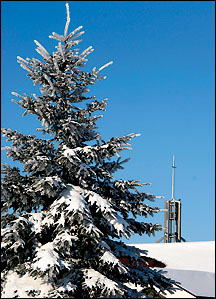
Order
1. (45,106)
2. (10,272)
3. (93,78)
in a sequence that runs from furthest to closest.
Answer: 1. (93,78)
2. (45,106)
3. (10,272)

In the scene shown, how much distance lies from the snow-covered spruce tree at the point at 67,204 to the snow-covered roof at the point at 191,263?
7976 mm

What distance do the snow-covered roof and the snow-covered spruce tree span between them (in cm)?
798

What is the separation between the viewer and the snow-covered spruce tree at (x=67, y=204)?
11031mm

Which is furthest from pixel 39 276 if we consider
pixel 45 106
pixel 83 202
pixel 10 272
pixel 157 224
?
pixel 45 106

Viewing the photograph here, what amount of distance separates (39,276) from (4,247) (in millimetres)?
1246

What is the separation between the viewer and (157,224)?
1312cm

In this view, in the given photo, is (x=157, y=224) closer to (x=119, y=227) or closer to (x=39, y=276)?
(x=119, y=227)

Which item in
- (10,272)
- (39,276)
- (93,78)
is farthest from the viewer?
(93,78)

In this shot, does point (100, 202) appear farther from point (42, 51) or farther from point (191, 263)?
point (191, 263)

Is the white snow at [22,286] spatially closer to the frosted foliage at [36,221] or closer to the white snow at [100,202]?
the frosted foliage at [36,221]

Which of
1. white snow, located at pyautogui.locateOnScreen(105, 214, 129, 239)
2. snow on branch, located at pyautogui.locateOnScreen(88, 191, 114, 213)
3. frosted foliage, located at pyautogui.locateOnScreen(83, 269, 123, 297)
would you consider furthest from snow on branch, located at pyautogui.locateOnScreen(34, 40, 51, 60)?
frosted foliage, located at pyautogui.locateOnScreen(83, 269, 123, 297)

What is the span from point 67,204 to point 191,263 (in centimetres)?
1252

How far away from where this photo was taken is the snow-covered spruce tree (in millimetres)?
11031

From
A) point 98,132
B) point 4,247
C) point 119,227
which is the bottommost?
point 4,247
